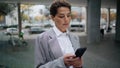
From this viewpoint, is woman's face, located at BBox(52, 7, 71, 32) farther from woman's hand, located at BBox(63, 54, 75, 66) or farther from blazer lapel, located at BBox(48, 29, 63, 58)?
woman's hand, located at BBox(63, 54, 75, 66)

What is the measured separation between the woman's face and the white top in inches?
1.8

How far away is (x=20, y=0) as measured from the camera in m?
17.6

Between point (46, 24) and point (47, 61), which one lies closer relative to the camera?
point (47, 61)

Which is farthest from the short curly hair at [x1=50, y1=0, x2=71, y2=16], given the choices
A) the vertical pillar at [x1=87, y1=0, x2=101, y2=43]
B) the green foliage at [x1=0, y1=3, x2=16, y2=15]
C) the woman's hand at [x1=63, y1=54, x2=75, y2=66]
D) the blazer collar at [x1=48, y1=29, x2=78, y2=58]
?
the green foliage at [x1=0, y1=3, x2=16, y2=15]

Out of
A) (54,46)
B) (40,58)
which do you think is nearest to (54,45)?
(54,46)

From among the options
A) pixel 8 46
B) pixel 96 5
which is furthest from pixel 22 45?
pixel 96 5

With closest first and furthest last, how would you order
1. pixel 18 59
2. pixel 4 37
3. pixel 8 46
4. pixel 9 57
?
pixel 18 59 → pixel 9 57 → pixel 8 46 → pixel 4 37

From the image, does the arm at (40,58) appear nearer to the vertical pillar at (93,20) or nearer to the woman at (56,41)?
the woman at (56,41)

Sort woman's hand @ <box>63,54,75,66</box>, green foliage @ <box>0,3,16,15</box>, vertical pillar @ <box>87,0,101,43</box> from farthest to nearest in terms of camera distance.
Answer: green foliage @ <box>0,3,16,15</box>
vertical pillar @ <box>87,0,101,43</box>
woman's hand @ <box>63,54,75,66</box>

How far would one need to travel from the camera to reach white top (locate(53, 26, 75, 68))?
1469 millimetres

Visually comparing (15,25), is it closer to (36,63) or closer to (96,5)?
(96,5)

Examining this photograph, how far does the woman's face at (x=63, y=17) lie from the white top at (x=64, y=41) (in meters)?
0.04

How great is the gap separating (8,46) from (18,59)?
3.54 meters

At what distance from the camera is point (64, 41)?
1501 millimetres
